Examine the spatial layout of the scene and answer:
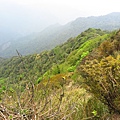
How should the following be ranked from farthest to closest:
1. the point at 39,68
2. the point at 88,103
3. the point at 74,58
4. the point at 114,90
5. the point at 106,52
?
1. the point at 74,58
2. the point at 106,52
3. the point at 88,103
4. the point at 114,90
5. the point at 39,68

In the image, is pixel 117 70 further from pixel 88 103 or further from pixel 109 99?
pixel 88 103

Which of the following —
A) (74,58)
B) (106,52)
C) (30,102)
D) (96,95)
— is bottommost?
(74,58)

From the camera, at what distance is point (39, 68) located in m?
2.52

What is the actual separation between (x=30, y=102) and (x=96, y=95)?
5.01 ft

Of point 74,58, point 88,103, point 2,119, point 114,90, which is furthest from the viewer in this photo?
point 74,58

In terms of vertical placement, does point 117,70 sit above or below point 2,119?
below

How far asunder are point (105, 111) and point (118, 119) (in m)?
0.24

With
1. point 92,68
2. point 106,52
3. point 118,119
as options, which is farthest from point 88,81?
point 106,52

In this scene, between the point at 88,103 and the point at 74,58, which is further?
the point at 74,58

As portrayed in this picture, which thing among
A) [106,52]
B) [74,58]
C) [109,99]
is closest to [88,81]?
[109,99]

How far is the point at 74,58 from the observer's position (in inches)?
727

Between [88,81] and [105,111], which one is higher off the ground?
[88,81]

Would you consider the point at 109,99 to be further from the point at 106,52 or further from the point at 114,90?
the point at 106,52

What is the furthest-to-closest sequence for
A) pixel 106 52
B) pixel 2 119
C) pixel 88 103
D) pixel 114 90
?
1. pixel 106 52
2. pixel 88 103
3. pixel 114 90
4. pixel 2 119
